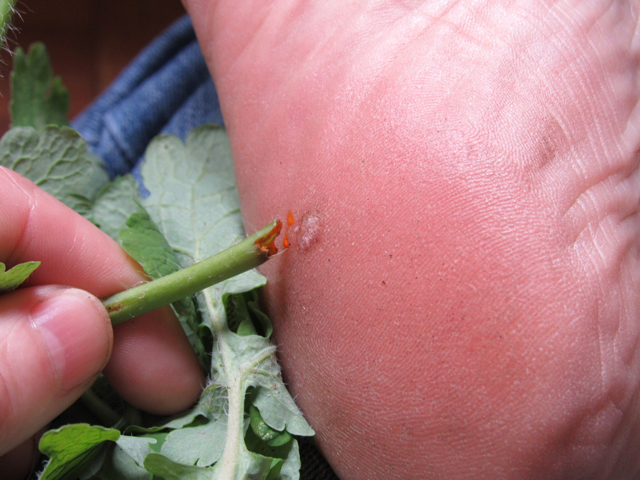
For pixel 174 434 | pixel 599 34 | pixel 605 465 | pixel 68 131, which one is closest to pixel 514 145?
pixel 599 34

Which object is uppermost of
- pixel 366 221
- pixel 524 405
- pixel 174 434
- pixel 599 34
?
pixel 599 34

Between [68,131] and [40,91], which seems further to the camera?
[40,91]

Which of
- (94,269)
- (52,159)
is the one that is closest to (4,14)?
(52,159)

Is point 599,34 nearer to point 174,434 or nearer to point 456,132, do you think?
point 456,132

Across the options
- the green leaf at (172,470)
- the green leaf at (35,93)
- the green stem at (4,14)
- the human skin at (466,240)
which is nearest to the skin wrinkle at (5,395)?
the green leaf at (172,470)

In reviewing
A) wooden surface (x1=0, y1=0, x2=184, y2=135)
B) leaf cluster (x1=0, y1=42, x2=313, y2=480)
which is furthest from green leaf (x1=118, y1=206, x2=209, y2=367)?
wooden surface (x1=0, y1=0, x2=184, y2=135)
